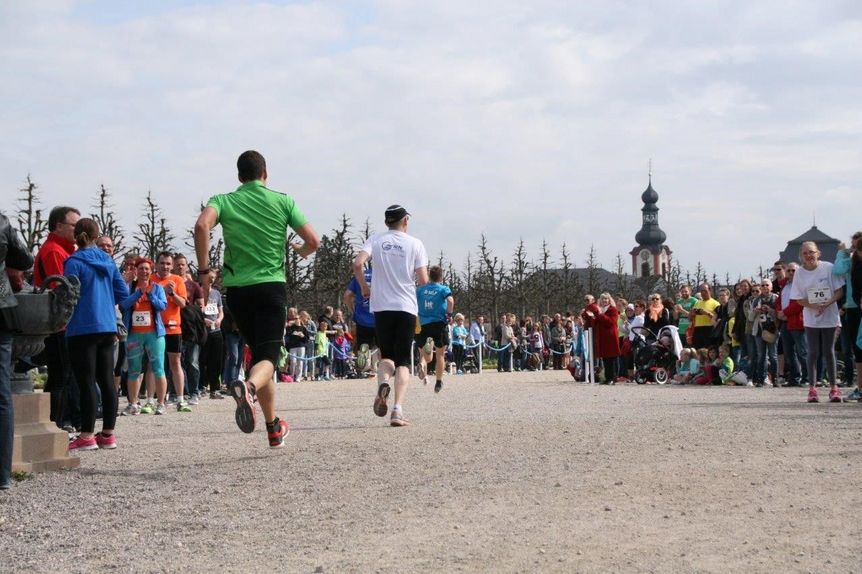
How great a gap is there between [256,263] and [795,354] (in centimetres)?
1466

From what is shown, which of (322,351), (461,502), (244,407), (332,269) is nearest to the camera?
(461,502)

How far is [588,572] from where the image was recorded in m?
4.93

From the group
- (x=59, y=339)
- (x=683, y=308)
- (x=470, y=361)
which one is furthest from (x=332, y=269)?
(x=59, y=339)

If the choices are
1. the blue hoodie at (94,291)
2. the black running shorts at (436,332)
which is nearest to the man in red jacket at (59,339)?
the blue hoodie at (94,291)

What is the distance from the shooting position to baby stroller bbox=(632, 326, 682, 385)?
25.1 m

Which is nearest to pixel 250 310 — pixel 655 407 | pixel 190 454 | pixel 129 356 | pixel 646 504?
pixel 190 454

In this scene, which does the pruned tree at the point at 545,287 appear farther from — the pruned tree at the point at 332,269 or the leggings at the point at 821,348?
the leggings at the point at 821,348

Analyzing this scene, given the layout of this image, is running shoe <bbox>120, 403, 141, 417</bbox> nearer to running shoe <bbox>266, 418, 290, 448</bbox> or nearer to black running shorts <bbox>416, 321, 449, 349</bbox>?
black running shorts <bbox>416, 321, 449, 349</bbox>

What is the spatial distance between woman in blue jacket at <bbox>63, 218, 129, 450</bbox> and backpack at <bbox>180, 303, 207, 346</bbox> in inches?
251

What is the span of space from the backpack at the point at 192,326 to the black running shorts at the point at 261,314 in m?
8.12

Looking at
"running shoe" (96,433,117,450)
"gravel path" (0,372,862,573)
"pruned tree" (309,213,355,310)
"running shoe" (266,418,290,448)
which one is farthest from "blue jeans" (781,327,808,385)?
"pruned tree" (309,213,355,310)

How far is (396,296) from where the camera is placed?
36.4ft

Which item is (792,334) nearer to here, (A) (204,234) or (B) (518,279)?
(A) (204,234)

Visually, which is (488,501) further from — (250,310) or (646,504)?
(250,310)
